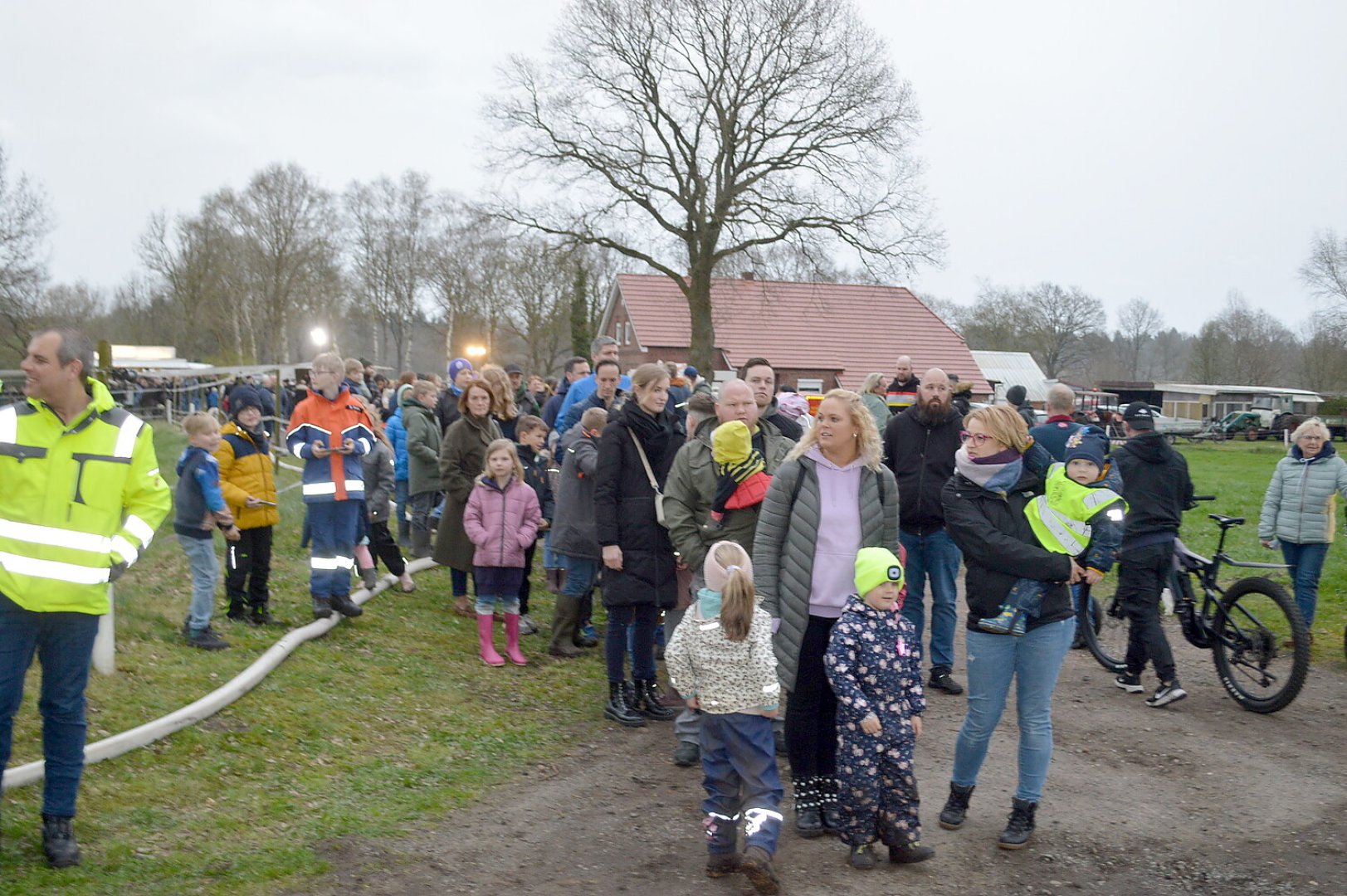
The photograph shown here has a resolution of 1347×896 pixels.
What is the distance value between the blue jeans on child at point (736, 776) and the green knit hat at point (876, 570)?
0.71 meters

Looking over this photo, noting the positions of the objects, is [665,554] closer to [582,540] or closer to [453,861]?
[582,540]

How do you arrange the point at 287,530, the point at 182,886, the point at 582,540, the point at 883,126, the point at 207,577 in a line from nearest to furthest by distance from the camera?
the point at 182,886 < the point at 207,577 < the point at 582,540 < the point at 287,530 < the point at 883,126

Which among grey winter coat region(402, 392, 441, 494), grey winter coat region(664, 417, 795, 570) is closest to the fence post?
grey winter coat region(664, 417, 795, 570)

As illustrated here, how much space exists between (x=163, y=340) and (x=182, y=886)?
66.9 metres

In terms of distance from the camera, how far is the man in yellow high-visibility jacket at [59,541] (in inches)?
161

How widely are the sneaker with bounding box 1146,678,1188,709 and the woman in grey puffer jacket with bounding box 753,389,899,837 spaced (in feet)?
10.3

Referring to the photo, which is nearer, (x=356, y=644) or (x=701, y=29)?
(x=356, y=644)

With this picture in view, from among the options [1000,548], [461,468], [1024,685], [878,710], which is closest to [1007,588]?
[1000,548]

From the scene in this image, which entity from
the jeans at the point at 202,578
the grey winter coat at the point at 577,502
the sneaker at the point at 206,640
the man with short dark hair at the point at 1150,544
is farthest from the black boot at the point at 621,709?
the man with short dark hair at the point at 1150,544

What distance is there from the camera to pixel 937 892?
420 centimetres

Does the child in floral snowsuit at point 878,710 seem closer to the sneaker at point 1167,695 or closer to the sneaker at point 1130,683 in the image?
the sneaker at point 1167,695

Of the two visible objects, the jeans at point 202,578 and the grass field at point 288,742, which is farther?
the jeans at point 202,578

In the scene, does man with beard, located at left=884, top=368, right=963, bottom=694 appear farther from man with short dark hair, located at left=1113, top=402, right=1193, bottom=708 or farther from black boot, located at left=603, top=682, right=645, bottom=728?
black boot, located at left=603, top=682, right=645, bottom=728

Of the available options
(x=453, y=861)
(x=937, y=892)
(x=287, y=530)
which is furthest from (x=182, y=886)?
(x=287, y=530)
